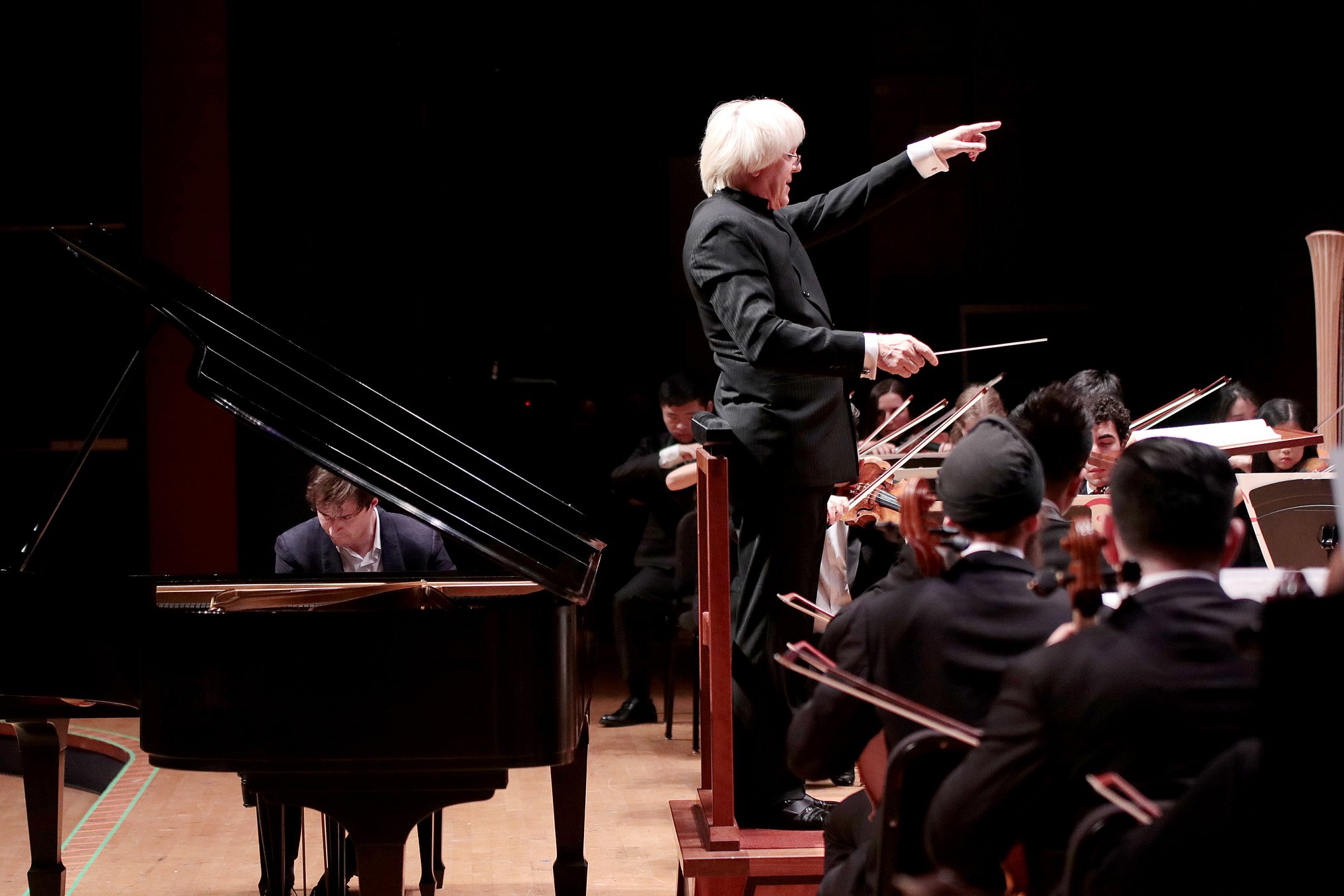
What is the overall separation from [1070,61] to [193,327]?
5.14 m

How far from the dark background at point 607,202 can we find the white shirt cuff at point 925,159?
3009 mm

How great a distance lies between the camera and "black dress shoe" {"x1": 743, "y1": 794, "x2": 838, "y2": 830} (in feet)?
8.23

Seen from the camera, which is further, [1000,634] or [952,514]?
[952,514]

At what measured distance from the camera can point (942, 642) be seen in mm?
1568

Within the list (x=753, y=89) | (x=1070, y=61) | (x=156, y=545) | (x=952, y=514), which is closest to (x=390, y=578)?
(x=952, y=514)

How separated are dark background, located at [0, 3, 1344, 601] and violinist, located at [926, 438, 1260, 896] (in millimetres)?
4283

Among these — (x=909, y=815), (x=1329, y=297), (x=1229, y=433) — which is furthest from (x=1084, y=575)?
(x=1329, y=297)

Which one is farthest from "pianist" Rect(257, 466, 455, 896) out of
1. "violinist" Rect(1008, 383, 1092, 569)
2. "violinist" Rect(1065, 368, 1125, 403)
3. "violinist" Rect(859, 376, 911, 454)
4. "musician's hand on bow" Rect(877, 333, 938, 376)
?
"violinist" Rect(859, 376, 911, 454)

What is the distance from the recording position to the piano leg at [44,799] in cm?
268

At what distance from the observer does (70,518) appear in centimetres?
605

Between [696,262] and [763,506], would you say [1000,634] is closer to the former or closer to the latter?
[763,506]

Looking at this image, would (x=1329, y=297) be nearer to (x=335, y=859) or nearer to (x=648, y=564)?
(x=648, y=564)

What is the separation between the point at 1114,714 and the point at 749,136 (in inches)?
61.7

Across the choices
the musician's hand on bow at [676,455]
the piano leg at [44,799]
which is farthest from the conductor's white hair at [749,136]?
the musician's hand on bow at [676,455]
